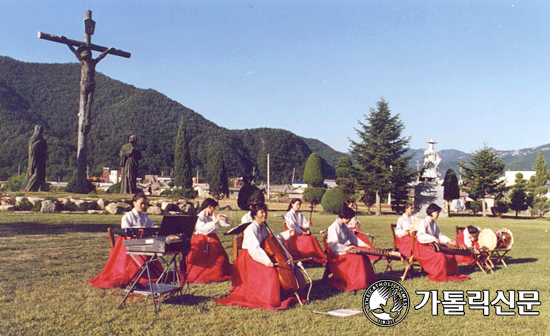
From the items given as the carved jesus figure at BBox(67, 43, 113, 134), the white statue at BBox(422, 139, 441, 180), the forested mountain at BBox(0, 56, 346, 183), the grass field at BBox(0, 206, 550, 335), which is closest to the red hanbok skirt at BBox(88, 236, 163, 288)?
the grass field at BBox(0, 206, 550, 335)

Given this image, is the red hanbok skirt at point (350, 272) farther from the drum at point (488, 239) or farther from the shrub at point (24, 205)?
the shrub at point (24, 205)

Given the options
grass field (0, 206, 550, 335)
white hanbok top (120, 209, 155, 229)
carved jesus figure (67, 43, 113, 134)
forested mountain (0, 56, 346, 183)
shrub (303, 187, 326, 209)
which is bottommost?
grass field (0, 206, 550, 335)

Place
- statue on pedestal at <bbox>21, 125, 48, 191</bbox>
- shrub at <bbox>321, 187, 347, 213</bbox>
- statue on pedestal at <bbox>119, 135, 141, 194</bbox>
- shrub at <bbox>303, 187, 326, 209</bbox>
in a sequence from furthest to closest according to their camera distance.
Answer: shrub at <bbox>303, 187, 326, 209</bbox> < shrub at <bbox>321, 187, 347, 213</bbox> < statue on pedestal at <bbox>119, 135, 141, 194</bbox> < statue on pedestal at <bbox>21, 125, 48, 191</bbox>

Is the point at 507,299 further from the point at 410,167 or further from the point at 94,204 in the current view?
the point at 410,167

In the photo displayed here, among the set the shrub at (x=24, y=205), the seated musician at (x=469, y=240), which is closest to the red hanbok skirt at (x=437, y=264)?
the seated musician at (x=469, y=240)

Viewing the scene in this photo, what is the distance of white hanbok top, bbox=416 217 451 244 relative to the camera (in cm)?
838

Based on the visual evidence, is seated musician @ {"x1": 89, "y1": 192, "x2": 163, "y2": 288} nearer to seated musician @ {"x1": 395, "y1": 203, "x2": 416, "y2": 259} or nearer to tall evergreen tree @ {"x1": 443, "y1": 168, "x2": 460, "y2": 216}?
seated musician @ {"x1": 395, "y1": 203, "x2": 416, "y2": 259}

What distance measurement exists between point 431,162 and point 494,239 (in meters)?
26.0

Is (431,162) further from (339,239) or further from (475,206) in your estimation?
(339,239)

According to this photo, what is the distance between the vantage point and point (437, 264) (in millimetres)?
8250

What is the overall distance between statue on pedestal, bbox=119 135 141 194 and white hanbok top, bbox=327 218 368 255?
2015 centimetres

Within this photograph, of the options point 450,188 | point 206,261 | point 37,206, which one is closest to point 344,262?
point 206,261

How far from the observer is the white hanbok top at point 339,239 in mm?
7469

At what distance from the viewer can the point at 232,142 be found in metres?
96.3
